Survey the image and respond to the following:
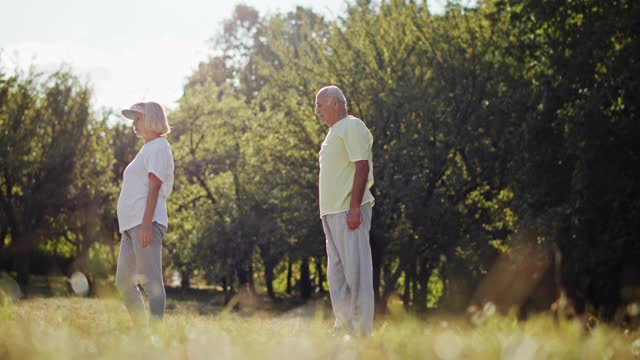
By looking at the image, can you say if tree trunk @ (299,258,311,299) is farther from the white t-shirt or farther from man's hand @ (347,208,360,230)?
man's hand @ (347,208,360,230)

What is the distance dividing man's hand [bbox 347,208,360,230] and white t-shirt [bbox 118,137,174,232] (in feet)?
5.09

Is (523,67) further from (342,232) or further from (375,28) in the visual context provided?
(342,232)

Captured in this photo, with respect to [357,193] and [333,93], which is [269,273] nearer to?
[333,93]

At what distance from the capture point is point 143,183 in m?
6.99

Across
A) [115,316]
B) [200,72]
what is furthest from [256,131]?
[200,72]

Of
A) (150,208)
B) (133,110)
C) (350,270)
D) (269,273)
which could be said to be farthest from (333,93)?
(269,273)

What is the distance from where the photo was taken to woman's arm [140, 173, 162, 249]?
6.73m

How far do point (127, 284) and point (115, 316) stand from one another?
1931 mm

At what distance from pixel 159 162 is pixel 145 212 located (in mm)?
444

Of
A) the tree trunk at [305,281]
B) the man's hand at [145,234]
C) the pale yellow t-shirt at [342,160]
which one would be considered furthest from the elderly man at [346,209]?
the tree trunk at [305,281]

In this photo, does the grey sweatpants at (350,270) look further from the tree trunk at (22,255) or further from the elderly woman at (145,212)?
the tree trunk at (22,255)

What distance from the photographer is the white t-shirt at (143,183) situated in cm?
688

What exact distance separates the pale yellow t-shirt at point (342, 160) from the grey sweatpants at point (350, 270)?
114 millimetres

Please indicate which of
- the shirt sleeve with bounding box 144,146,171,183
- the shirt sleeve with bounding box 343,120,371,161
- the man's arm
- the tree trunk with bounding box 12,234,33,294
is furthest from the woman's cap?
the tree trunk with bounding box 12,234,33,294
